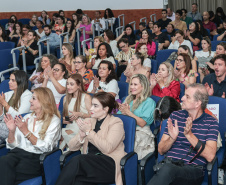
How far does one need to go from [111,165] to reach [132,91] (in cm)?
91

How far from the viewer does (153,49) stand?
6.91 m

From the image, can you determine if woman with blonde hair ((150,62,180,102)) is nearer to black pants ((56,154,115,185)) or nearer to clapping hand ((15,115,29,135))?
black pants ((56,154,115,185))

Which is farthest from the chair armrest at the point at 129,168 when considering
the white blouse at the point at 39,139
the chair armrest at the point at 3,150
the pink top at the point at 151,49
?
the pink top at the point at 151,49

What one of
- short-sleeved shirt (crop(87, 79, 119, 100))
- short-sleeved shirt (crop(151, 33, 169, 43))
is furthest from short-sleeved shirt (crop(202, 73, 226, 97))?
short-sleeved shirt (crop(151, 33, 169, 43))

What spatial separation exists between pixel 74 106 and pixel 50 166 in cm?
92

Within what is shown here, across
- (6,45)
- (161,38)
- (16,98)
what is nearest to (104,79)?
(16,98)

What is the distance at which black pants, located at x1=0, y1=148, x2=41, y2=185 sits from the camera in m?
3.12

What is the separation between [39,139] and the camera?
10.9 ft

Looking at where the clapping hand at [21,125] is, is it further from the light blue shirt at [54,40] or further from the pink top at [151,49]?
the light blue shirt at [54,40]

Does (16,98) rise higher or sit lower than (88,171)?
higher

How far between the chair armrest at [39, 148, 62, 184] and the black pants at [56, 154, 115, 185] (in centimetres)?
19

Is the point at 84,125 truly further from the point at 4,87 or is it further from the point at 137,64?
the point at 137,64

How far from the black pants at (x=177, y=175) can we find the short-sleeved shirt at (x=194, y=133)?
0.10 metres

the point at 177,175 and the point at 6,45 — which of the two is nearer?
the point at 177,175
